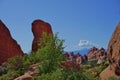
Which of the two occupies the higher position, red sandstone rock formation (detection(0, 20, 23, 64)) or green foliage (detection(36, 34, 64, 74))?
A: red sandstone rock formation (detection(0, 20, 23, 64))

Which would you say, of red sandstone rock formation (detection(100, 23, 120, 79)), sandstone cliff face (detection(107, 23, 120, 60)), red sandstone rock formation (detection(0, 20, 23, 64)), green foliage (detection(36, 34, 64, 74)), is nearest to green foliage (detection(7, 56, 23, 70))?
green foliage (detection(36, 34, 64, 74))

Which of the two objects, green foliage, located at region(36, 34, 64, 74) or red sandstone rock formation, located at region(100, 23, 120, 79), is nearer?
red sandstone rock formation, located at region(100, 23, 120, 79)

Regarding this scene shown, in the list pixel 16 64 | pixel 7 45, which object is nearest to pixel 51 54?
pixel 16 64

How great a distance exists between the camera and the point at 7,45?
75438 mm

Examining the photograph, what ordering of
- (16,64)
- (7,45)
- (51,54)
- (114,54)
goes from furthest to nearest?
(7,45) → (16,64) → (51,54) → (114,54)

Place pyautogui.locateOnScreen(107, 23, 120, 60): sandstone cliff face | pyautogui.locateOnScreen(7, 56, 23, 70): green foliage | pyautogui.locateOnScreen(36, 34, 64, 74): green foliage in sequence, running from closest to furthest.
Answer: pyautogui.locateOnScreen(107, 23, 120, 60): sandstone cliff face
pyautogui.locateOnScreen(36, 34, 64, 74): green foliage
pyautogui.locateOnScreen(7, 56, 23, 70): green foliage

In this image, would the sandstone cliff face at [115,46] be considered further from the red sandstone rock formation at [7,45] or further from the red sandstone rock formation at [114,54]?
the red sandstone rock formation at [7,45]

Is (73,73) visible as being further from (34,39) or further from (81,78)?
(34,39)

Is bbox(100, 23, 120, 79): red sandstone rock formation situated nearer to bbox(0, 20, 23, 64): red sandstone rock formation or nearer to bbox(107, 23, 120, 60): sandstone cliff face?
bbox(107, 23, 120, 60): sandstone cliff face

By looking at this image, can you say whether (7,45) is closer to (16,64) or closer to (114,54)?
(16,64)

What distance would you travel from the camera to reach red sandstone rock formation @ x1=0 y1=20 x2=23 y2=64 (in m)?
74.0

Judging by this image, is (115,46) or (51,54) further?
(51,54)

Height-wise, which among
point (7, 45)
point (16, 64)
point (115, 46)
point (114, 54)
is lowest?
point (114, 54)

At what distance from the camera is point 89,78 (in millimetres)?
27734
